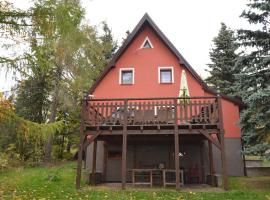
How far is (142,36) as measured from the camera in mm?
16469

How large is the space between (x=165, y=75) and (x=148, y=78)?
103cm

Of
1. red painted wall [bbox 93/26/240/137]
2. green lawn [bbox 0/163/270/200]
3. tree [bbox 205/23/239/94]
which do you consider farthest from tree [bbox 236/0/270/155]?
tree [bbox 205/23/239/94]

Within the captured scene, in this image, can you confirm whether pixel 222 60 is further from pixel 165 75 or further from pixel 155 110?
pixel 155 110

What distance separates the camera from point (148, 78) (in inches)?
625

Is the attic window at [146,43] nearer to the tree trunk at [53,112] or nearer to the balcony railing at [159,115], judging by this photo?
the balcony railing at [159,115]

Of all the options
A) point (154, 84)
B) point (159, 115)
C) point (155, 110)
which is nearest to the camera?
Answer: point (159, 115)

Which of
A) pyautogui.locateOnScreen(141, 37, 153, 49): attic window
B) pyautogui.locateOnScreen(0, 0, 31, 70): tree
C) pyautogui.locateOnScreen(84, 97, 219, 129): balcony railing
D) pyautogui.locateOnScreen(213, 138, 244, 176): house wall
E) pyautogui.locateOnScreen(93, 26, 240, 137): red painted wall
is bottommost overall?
pyautogui.locateOnScreen(213, 138, 244, 176): house wall

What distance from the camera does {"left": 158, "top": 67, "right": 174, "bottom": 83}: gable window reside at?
15828 mm

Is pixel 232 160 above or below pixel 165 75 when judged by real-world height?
below

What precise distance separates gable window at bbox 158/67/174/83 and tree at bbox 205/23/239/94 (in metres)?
7.60

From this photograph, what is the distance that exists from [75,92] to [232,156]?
1227 centimetres

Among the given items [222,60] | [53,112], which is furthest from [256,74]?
[53,112]

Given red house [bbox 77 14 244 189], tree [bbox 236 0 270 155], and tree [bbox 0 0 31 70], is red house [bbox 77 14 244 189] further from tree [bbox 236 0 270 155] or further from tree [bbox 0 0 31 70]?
tree [bbox 0 0 31 70]

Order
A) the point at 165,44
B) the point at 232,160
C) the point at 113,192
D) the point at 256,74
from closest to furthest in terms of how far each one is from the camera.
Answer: the point at 113,192
the point at 256,74
the point at 232,160
the point at 165,44
